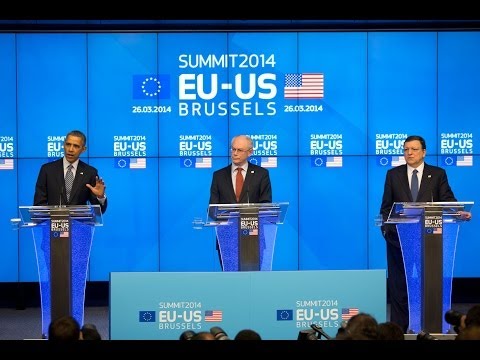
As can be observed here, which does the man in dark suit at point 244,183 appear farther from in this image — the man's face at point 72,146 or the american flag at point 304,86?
the american flag at point 304,86

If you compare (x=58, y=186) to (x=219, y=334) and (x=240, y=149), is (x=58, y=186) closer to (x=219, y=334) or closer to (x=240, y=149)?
(x=240, y=149)

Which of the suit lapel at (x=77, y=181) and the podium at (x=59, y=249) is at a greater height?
the suit lapel at (x=77, y=181)

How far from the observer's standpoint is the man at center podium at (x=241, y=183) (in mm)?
6871

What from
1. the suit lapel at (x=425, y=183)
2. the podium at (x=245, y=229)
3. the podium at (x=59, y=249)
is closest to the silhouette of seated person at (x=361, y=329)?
the podium at (x=245, y=229)

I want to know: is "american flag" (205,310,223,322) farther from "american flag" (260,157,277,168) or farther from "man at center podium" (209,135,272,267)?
"american flag" (260,157,277,168)

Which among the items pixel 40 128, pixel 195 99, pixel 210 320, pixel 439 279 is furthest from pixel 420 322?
pixel 40 128

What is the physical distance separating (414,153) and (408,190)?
0.96ft

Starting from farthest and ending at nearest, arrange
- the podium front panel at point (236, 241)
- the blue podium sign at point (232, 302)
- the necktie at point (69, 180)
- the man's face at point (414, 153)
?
the man's face at point (414, 153)
the necktie at point (69, 180)
the podium front panel at point (236, 241)
the blue podium sign at point (232, 302)

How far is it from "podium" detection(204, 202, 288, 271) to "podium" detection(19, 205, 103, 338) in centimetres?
88

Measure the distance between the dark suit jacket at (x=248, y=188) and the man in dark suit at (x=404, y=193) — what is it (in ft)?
3.10

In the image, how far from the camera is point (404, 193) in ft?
22.2

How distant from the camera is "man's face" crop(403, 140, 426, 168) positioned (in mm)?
6750

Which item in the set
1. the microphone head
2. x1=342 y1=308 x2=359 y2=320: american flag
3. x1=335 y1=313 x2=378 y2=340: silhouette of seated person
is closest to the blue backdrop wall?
x1=342 y1=308 x2=359 y2=320: american flag
